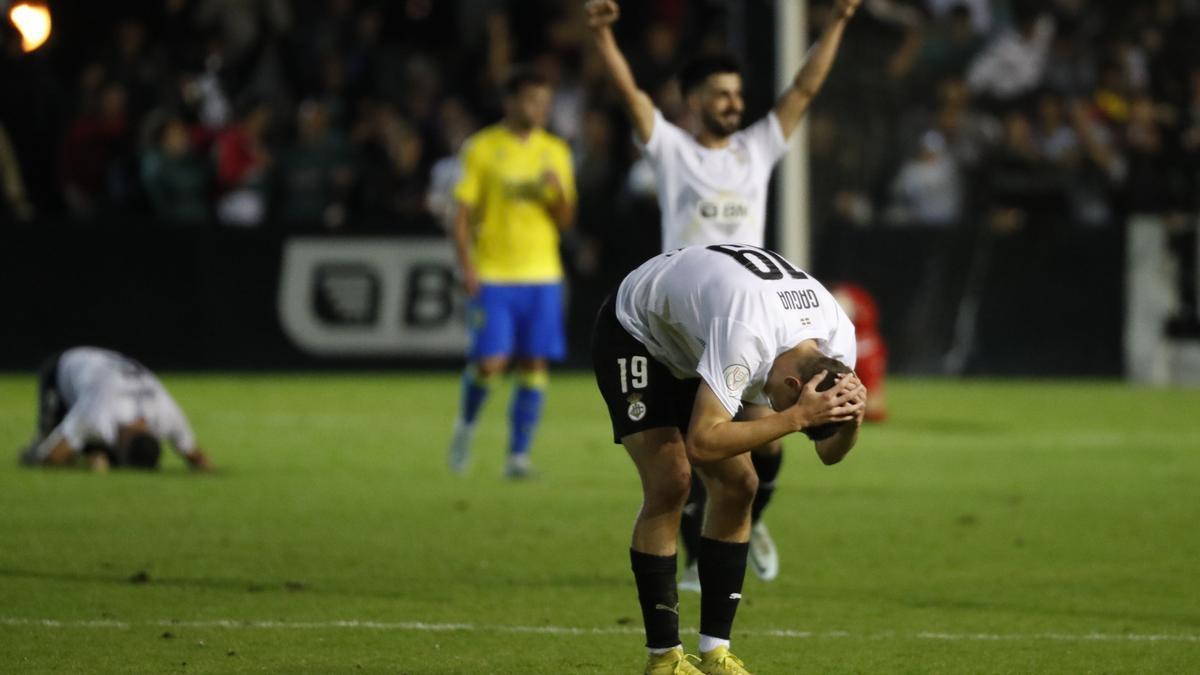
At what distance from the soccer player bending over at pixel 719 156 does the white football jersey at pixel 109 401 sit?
4.35 metres

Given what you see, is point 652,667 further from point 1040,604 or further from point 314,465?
point 314,465

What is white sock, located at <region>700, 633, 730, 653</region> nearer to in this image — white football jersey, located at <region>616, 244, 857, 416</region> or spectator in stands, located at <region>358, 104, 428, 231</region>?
white football jersey, located at <region>616, 244, 857, 416</region>

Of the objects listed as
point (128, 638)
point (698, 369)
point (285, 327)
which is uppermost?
point (698, 369)

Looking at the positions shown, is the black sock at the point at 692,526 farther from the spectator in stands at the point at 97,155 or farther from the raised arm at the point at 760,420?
the spectator in stands at the point at 97,155

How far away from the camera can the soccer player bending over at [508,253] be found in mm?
12906

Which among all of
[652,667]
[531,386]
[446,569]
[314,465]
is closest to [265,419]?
[314,465]

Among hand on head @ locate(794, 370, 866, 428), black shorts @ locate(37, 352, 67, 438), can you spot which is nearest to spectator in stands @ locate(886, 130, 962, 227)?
black shorts @ locate(37, 352, 67, 438)

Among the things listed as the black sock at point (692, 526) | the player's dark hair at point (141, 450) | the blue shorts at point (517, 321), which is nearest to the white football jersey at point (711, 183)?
the black sock at point (692, 526)

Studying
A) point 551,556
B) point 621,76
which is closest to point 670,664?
point 551,556

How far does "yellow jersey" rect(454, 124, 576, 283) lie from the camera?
13.0 meters

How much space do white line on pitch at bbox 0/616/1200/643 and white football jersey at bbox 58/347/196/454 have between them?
4723mm

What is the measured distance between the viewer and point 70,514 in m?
10.6

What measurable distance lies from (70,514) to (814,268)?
10.2 meters

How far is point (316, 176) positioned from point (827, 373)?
48.3 ft
